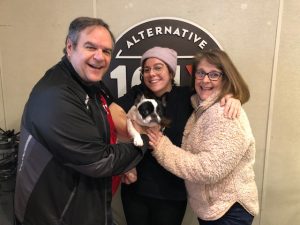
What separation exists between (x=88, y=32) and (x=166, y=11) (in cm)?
83

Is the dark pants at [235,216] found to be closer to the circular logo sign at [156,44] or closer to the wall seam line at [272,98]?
the wall seam line at [272,98]

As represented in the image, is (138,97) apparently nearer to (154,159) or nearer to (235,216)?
(154,159)

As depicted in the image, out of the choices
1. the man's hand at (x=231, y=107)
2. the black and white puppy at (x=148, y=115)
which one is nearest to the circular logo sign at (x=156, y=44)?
the black and white puppy at (x=148, y=115)

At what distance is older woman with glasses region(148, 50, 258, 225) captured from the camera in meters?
1.21

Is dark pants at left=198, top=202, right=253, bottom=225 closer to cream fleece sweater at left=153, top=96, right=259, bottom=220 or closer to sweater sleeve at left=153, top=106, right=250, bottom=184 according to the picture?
cream fleece sweater at left=153, top=96, right=259, bottom=220

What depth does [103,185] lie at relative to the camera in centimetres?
121

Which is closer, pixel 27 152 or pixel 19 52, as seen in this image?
pixel 27 152

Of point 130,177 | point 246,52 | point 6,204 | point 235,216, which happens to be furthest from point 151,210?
point 246,52

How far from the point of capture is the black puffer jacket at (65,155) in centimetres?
100

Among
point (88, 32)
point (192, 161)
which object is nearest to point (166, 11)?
point (88, 32)

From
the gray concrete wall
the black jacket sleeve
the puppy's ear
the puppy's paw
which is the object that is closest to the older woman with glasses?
the puppy's paw

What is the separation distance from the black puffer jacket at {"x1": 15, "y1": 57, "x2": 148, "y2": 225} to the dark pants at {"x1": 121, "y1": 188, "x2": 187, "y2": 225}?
0.41 meters

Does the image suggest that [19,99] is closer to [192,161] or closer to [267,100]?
[192,161]

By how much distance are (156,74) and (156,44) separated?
0.38m
